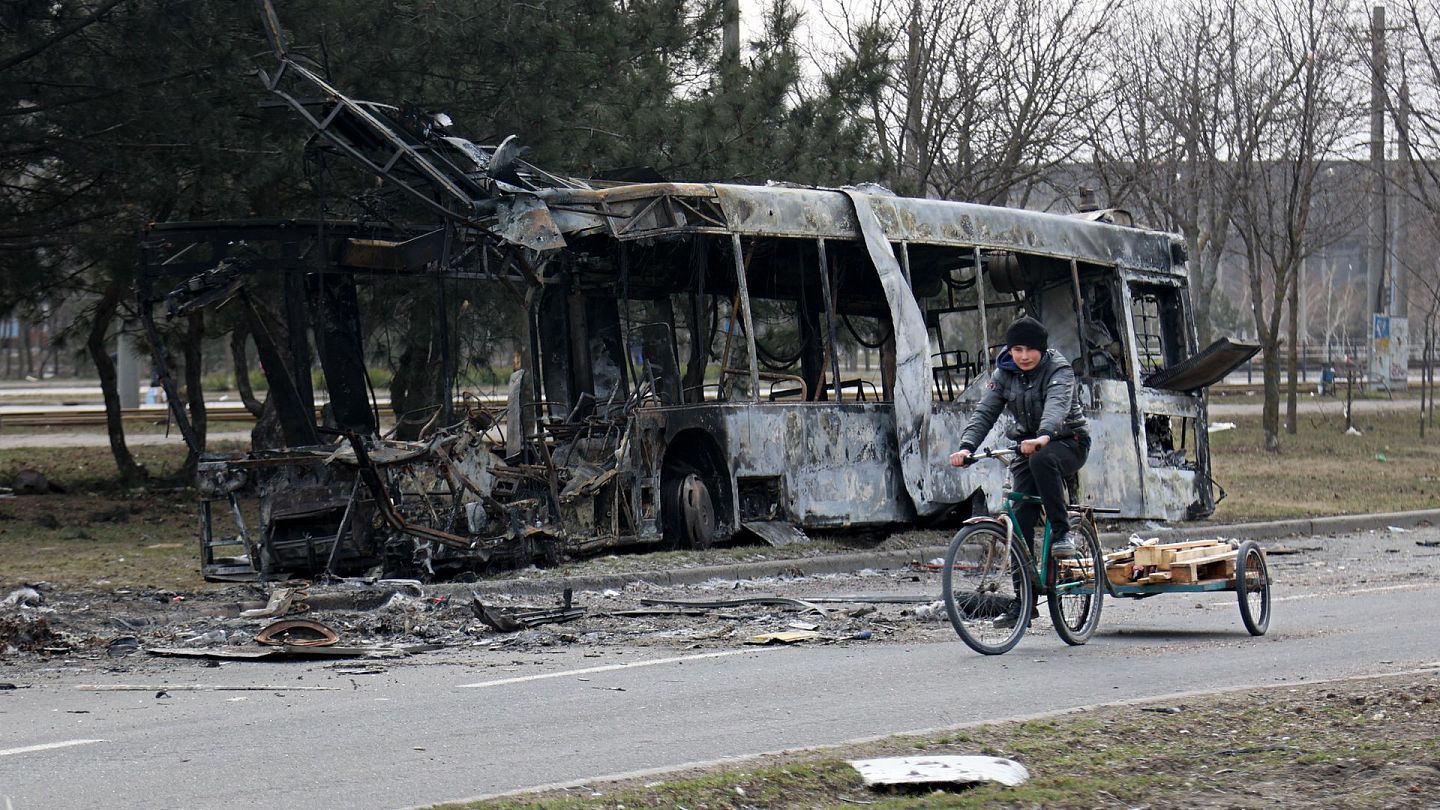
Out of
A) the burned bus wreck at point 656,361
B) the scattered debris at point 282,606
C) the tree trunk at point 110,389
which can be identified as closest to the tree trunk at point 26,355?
the tree trunk at point 110,389

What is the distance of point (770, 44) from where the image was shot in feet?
70.8

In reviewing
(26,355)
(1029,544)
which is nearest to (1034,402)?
(1029,544)

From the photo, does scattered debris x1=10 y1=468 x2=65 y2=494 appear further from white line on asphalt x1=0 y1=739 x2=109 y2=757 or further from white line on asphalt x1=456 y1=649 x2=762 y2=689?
white line on asphalt x1=0 y1=739 x2=109 y2=757

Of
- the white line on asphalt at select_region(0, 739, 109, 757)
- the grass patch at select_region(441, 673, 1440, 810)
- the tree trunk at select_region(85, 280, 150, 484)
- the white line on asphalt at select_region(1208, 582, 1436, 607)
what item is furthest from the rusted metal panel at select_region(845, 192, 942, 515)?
the tree trunk at select_region(85, 280, 150, 484)

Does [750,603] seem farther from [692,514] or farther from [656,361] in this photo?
[656,361]

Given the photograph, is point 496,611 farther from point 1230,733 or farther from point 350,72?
point 350,72

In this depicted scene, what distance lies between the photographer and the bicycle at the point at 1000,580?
851 centimetres

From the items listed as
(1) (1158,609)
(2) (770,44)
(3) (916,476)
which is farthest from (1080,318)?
(2) (770,44)

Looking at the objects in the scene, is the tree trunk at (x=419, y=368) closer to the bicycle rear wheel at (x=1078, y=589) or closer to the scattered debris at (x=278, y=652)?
the scattered debris at (x=278, y=652)

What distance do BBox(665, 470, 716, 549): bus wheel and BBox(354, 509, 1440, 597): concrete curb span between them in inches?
31.4

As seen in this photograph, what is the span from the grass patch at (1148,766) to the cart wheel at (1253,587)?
2.59 metres

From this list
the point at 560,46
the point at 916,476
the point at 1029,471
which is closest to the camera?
the point at 1029,471

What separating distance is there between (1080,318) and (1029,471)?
25.3ft

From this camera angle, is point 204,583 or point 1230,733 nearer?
point 1230,733
